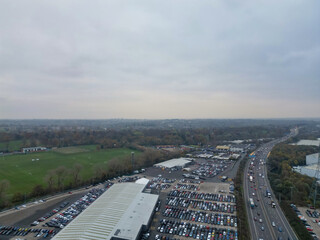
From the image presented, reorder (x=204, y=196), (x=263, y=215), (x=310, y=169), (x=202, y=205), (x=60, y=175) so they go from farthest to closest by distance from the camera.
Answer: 1. (x=310, y=169)
2. (x=60, y=175)
3. (x=204, y=196)
4. (x=202, y=205)
5. (x=263, y=215)

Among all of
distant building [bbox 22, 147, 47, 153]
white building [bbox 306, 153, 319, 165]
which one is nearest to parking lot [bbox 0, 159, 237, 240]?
white building [bbox 306, 153, 319, 165]

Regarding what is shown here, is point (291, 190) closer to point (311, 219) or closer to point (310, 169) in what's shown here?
point (311, 219)

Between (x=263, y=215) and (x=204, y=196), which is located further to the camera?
(x=204, y=196)

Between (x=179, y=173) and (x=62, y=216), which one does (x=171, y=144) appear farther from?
(x=62, y=216)

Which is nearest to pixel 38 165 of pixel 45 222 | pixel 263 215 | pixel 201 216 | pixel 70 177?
pixel 70 177

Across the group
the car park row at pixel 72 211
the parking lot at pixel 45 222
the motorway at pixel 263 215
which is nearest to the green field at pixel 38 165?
the car park row at pixel 72 211

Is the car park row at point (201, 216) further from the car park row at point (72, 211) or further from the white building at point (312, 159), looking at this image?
the white building at point (312, 159)

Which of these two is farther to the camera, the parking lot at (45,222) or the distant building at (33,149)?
the distant building at (33,149)
